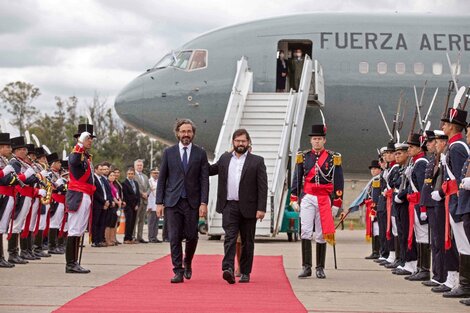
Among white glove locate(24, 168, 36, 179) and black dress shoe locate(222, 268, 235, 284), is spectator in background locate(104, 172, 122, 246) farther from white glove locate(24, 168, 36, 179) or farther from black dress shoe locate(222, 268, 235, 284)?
black dress shoe locate(222, 268, 235, 284)

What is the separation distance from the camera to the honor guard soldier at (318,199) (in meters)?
12.5

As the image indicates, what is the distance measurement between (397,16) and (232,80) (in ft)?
14.1

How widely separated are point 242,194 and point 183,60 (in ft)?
43.3

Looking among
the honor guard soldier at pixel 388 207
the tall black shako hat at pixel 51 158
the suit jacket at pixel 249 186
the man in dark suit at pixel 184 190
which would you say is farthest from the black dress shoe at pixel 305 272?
the tall black shako hat at pixel 51 158

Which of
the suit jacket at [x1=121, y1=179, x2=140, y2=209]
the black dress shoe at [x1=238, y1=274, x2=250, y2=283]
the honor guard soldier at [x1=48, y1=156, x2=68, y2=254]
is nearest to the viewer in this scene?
the black dress shoe at [x1=238, y1=274, x2=250, y2=283]

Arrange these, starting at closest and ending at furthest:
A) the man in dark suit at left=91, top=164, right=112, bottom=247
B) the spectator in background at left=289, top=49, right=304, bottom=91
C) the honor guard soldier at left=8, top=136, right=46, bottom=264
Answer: the honor guard soldier at left=8, top=136, right=46, bottom=264, the man in dark suit at left=91, top=164, right=112, bottom=247, the spectator in background at left=289, top=49, right=304, bottom=91

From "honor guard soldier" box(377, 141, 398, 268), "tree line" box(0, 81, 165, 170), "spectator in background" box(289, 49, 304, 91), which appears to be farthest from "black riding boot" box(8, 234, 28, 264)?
"tree line" box(0, 81, 165, 170)

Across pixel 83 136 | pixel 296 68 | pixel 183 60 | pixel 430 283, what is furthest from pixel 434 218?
pixel 183 60

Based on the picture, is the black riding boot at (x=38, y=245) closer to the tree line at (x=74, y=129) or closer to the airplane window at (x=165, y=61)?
the airplane window at (x=165, y=61)

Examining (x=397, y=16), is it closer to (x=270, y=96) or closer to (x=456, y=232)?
(x=270, y=96)

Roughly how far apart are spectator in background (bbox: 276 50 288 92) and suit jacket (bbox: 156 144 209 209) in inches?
504

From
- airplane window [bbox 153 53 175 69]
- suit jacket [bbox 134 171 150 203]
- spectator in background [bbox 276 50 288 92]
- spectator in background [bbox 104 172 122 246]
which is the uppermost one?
airplane window [bbox 153 53 175 69]

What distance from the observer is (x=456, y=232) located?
33.8 feet

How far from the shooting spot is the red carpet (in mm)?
8867
